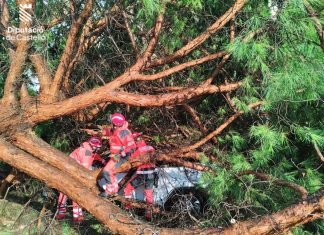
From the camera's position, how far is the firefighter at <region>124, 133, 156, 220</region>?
4316 mm

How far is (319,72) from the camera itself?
3.45 metres

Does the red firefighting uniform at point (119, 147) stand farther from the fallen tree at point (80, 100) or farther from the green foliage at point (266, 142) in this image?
the green foliage at point (266, 142)

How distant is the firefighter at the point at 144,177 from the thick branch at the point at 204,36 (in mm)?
854

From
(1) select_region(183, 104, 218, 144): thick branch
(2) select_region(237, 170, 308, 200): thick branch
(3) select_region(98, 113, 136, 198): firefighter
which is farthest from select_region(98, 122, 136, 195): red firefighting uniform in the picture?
(2) select_region(237, 170, 308, 200): thick branch

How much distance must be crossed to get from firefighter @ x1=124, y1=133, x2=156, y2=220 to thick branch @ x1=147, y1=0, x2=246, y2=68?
0.85 metres

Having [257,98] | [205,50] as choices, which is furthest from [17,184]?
[257,98]

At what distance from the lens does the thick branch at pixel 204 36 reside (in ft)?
12.8

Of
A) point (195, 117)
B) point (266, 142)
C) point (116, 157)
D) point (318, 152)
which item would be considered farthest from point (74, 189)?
point (318, 152)

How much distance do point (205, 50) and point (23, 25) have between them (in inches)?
71.5

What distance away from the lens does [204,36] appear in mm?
4016

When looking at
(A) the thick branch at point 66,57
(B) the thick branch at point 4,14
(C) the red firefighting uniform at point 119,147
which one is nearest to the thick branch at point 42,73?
(A) the thick branch at point 66,57

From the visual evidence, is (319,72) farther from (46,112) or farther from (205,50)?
(46,112)

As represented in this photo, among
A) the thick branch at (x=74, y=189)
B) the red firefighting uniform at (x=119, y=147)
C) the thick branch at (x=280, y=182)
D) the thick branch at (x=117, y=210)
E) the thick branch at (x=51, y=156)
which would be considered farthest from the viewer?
the red firefighting uniform at (x=119, y=147)

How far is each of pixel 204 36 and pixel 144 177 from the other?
157 centimetres
